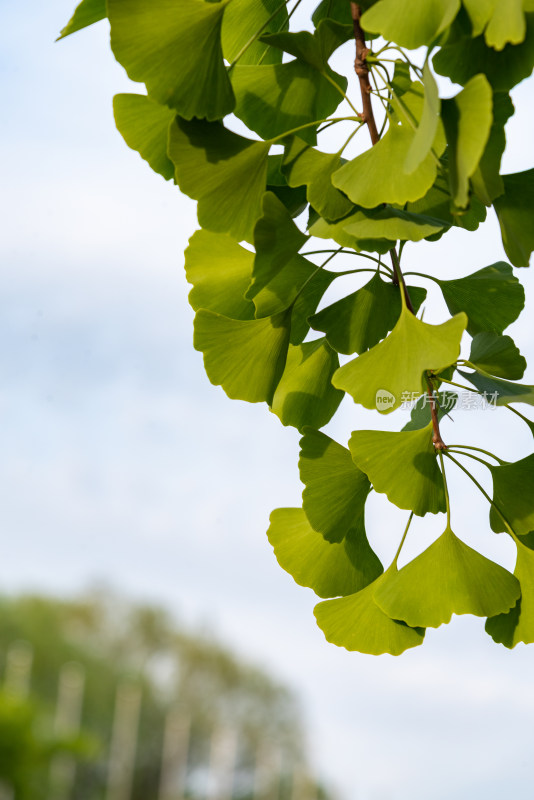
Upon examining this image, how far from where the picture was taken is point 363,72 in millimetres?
290

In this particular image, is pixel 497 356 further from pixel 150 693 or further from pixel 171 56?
pixel 150 693

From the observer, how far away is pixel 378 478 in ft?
0.96

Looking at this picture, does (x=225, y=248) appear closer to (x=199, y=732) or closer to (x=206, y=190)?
(x=206, y=190)

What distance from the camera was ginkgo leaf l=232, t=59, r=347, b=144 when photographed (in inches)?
12.4

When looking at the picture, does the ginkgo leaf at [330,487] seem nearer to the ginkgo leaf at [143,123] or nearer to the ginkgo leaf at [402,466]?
the ginkgo leaf at [402,466]

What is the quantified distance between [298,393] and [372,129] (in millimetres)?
110

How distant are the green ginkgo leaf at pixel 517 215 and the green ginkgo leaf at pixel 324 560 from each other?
121mm

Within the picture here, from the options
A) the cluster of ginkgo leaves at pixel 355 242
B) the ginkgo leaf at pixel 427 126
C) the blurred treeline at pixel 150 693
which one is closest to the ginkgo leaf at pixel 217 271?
the cluster of ginkgo leaves at pixel 355 242

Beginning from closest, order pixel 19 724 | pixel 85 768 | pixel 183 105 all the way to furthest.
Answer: pixel 183 105 → pixel 19 724 → pixel 85 768

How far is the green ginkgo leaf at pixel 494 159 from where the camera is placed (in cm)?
25

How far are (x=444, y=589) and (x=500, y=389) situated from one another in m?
0.08

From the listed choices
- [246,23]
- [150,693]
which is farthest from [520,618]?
[150,693]

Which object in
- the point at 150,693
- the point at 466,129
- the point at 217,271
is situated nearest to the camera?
the point at 466,129

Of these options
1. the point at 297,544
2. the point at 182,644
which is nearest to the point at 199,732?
the point at 182,644
